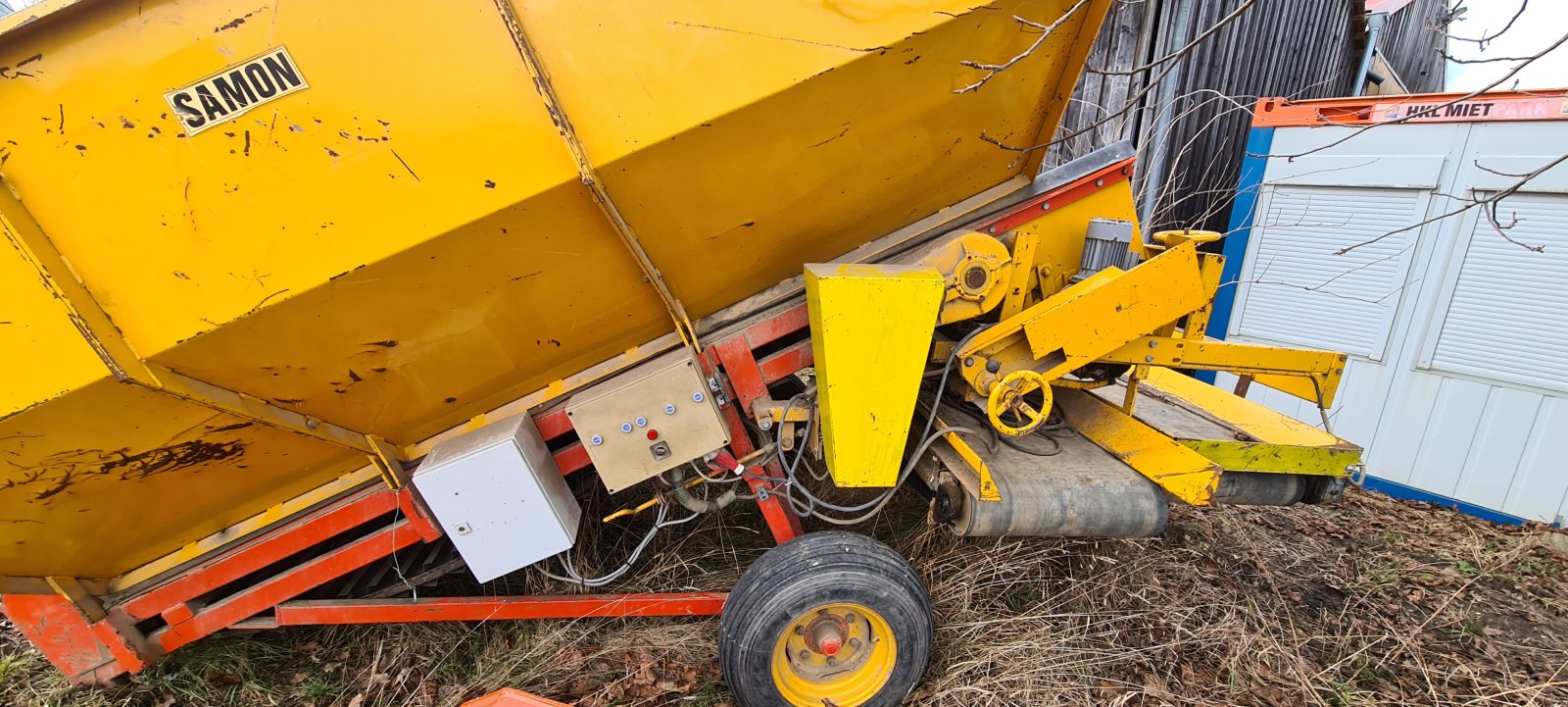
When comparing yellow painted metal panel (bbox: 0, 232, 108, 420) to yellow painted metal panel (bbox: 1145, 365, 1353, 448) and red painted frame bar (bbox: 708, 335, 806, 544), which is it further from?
yellow painted metal panel (bbox: 1145, 365, 1353, 448)

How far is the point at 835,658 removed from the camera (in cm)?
248

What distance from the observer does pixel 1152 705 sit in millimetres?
2432

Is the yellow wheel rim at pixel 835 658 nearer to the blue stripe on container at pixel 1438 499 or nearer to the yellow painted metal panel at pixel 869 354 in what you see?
the yellow painted metal panel at pixel 869 354

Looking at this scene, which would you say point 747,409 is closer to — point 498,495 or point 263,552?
point 498,495

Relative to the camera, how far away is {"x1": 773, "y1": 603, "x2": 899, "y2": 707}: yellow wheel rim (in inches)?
94.3

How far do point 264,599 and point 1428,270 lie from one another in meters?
6.83

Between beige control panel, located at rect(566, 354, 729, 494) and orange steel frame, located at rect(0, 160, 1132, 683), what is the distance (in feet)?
0.58

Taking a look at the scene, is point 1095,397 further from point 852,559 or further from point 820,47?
point 820,47

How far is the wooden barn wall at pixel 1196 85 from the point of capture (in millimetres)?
4957

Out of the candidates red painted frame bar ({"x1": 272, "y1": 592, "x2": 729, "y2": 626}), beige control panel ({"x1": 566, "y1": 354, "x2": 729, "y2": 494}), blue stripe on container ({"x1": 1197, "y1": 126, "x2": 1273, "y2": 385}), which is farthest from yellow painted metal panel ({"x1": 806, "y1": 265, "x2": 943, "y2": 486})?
blue stripe on container ({"x1": 1197, "y1": 126, "x2": 1273, "y2": 385})

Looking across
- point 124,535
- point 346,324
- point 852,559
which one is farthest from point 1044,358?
point 124,535

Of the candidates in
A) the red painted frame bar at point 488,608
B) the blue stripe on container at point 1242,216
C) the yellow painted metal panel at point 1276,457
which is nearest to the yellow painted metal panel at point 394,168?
→ the red painted frame bar at point 488,608

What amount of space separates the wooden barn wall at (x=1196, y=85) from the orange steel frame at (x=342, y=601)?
3.32 m

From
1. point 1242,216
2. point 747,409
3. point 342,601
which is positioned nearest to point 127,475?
point 342,601
